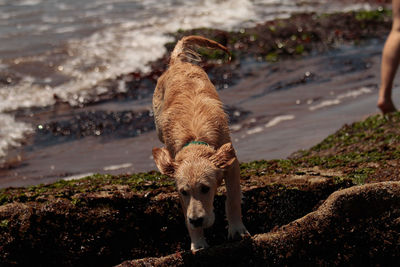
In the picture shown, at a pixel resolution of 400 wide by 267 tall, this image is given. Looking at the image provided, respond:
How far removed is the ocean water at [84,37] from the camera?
14047mm

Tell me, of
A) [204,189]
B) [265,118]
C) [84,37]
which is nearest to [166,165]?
[204,189]

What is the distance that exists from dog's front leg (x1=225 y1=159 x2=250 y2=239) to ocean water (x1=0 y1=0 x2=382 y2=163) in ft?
23.2

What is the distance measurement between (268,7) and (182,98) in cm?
1841

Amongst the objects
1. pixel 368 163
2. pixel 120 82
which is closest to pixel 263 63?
pixel 120 82

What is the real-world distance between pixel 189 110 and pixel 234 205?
1.14m

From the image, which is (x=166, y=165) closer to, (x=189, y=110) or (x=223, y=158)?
(x=223, y=158)

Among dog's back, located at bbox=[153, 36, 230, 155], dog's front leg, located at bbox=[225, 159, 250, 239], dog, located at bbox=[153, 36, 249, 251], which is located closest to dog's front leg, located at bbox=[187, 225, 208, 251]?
dog, located at bbox=[153, 36, 249, 251]

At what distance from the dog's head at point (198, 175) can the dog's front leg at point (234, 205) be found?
0.67 feet

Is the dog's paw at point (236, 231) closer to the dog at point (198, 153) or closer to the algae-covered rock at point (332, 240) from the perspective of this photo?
the dog at point (198, 153)

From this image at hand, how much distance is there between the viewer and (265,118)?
453 inches

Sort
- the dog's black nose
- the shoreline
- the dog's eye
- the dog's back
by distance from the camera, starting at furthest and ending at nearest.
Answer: the shoreline < the dog's back < the dog's eye < the dog's black nose

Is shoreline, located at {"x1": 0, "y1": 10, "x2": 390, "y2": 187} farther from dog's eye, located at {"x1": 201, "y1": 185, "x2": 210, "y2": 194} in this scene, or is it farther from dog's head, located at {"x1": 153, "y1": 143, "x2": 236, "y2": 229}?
dog's eye, located at {"x1": 201, "y1": 185, "x2": 210, "y2": 194}

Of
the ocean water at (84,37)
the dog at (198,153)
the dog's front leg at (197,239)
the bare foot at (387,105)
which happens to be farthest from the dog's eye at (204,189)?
the ocean water at (84,37)

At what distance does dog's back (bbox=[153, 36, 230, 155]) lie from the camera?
5.13 meters
